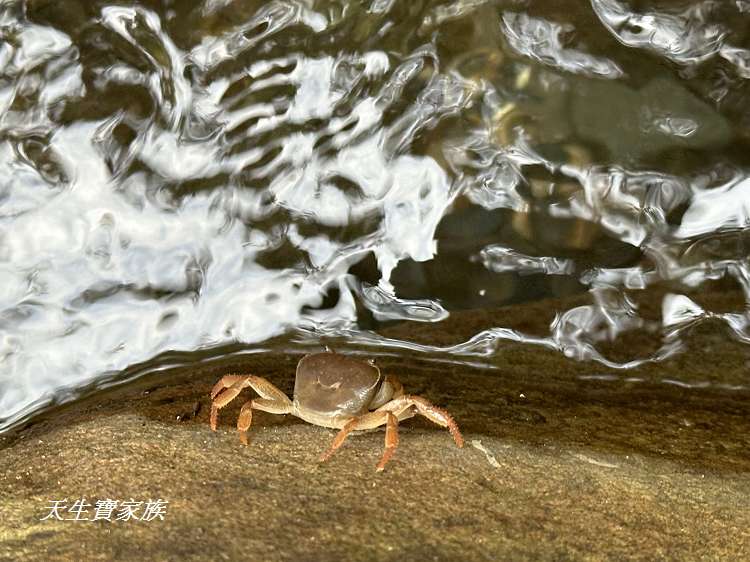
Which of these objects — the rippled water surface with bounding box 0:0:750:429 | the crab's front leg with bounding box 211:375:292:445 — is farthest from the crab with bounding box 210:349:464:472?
the rippled water surface with bounding box 0:0:750:429

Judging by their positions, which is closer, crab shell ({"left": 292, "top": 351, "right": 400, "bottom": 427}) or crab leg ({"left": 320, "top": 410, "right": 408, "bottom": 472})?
crab leg ({"left": 320, "top": 410, "right": 408, "bottom": 472})

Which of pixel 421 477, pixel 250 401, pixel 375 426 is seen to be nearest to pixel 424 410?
pixel 375 426

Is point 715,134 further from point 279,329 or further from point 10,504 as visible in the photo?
point 10,504

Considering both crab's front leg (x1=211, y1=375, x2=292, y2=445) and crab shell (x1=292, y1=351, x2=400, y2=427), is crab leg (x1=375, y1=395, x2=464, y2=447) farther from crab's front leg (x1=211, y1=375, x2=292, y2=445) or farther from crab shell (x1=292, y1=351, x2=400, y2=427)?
crab's front leg (x1=211, y1=375, x2=292, y2=445)

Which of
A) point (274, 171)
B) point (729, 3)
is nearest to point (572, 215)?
point (729, 3)

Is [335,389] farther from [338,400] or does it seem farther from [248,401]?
[248,401]

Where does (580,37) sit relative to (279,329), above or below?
above

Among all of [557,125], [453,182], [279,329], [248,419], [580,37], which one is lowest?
[279,329]
